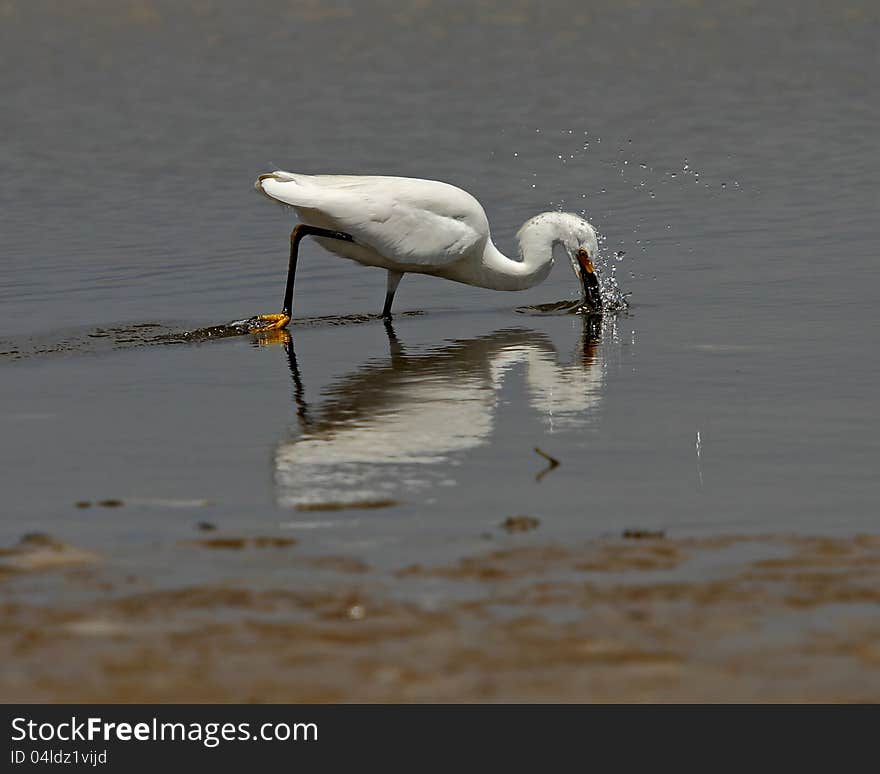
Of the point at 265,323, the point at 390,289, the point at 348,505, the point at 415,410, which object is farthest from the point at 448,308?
the point at 348,505

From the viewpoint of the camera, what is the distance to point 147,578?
18.3 feet

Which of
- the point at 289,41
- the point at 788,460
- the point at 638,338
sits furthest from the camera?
the point at 289,41

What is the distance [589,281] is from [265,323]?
8.19 ft

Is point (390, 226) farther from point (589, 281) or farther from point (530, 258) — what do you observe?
point (589, 281)

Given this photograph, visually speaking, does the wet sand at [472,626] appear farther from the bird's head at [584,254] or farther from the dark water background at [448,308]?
the bird's head at [584,254]

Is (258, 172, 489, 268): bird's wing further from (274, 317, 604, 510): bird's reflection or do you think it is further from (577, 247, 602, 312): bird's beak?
(577, 247, 602, 312): bird's beak

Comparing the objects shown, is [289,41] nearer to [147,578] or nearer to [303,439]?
[303,439]

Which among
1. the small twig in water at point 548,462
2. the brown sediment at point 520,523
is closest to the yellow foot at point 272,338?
the small twig in water at point 548,462

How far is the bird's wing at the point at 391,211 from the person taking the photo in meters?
11.8

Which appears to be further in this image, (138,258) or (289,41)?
(289,41)

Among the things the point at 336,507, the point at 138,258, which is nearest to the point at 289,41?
the point at 138,258

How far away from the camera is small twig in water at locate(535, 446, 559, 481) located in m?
7.18

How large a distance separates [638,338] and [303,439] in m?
3.66

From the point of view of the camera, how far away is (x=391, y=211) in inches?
464
